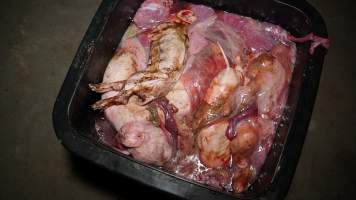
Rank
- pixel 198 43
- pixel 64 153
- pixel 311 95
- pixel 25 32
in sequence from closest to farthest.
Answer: pixel 311 95
pixel 198 43
pixel 64 153
pixel 25 32

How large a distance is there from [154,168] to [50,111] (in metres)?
1.11

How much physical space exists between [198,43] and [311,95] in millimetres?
447

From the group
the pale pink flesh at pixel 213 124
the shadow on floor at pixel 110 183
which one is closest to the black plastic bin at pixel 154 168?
the pale pink flesh at pixel 213 124

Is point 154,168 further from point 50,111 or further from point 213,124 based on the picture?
point 50,111

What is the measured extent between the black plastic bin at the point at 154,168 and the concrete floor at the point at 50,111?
0.65 m

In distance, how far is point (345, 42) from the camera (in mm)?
2080

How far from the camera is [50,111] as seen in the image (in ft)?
6.40

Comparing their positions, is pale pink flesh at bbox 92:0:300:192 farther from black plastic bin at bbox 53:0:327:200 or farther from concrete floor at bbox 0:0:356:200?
concrete floor at bbox 0:0:356:200

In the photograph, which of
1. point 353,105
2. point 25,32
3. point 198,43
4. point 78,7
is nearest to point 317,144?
point 353,105

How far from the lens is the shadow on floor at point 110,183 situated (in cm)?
173

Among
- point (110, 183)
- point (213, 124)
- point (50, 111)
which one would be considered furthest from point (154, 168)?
point (50, 111)

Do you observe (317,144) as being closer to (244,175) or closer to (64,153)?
(244,175)

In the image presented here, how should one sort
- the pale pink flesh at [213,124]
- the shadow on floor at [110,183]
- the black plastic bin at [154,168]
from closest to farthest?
the black plastic bin at [154,168]
the pale pink flesh at [213,124]
the shadow on floor at [110,183]

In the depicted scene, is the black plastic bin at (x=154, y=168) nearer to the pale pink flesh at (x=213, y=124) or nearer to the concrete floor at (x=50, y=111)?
the pale pink flesh at (x=213, y=124)
